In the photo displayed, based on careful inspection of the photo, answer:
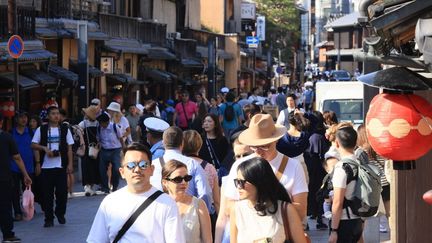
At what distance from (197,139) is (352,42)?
9290cm

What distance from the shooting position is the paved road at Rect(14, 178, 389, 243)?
1386 centimetres

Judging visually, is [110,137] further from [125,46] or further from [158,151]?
[125,46]

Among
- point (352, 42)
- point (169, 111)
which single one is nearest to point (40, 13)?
point (169, 111)

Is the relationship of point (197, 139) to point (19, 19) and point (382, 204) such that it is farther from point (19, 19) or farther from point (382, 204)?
point (19, 19)

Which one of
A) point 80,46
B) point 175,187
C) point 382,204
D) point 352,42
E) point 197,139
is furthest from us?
point 352,42

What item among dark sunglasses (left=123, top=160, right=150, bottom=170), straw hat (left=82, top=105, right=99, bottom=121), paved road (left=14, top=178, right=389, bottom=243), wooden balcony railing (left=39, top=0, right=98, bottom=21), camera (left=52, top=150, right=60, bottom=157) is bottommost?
paved road (left=14, top=178, right=389, bottom=243)

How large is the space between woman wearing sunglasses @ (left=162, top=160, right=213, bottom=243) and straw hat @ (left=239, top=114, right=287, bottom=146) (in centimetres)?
66

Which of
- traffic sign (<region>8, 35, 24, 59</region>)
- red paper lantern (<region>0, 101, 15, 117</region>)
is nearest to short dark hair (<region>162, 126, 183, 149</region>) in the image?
traffic sign (<region>8, 35, 24, 59</region>)

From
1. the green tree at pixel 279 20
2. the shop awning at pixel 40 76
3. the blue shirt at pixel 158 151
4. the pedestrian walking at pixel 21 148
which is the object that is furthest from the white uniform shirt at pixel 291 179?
the green tree at pixel 279 20

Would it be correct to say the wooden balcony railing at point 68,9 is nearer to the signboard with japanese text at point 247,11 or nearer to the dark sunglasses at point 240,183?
the dark sunglasses at point 240,183

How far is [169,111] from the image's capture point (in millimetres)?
25062

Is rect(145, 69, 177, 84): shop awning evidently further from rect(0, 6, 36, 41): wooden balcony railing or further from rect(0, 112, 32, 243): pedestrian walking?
rect(0, 112, 32, 243): pedestrian walking

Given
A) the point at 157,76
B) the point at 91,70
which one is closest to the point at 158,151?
the point at 91,70

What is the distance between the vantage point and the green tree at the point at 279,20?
86.8 meters
